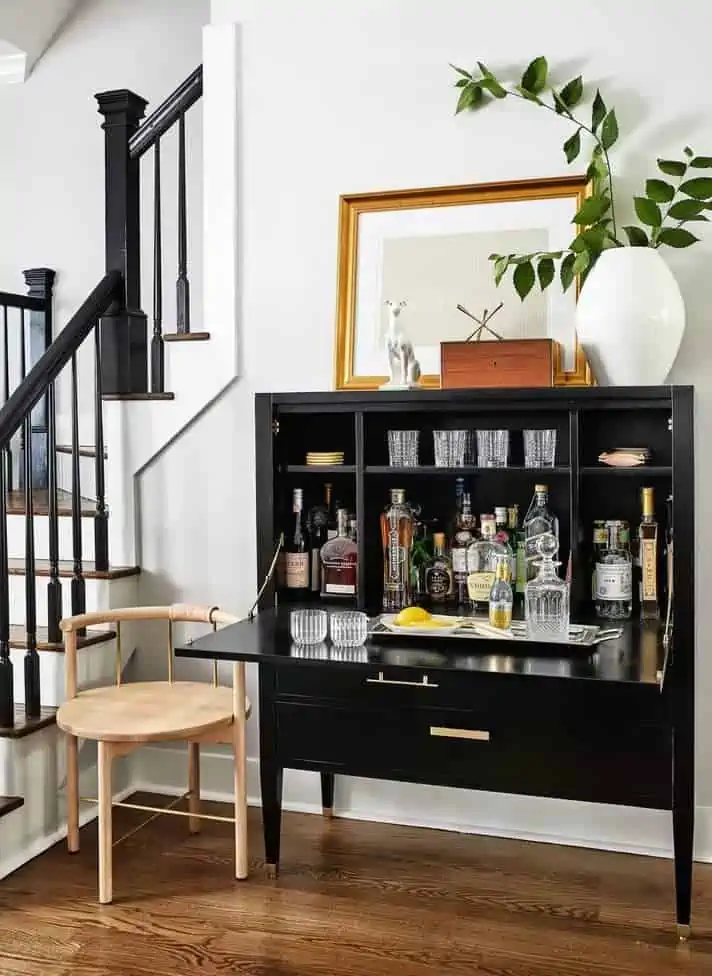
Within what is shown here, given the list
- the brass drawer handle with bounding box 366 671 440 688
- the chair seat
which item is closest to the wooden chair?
the chair seat

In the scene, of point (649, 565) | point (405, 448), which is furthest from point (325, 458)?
point (649, 565)

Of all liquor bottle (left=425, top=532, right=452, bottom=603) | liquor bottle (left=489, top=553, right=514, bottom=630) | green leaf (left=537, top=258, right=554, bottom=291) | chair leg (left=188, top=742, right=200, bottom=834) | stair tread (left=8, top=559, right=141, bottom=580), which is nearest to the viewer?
liquor bottle (left=489, top=553, right=514, bottom=630)

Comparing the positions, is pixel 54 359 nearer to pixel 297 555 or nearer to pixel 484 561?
pixel 297 555

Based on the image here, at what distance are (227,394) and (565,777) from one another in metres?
1.58

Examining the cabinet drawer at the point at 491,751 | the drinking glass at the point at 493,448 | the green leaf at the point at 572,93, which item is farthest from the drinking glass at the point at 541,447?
the green leaf at the point at 572,93

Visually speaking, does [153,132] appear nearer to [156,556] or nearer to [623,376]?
[156,556]

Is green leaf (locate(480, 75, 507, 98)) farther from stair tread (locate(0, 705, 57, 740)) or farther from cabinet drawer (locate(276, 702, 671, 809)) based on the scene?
stair tread (locate(0, 705, 57, 740))

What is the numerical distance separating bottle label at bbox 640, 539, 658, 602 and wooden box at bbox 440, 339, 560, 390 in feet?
1.64

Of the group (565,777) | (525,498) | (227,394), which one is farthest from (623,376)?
(227,394)

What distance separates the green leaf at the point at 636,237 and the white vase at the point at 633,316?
62mm

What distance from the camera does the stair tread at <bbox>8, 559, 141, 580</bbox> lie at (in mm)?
3215

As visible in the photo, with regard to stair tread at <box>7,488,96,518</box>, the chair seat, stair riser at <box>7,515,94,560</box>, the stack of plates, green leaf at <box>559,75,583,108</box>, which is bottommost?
the chair seat

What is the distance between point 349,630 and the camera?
8.27ft

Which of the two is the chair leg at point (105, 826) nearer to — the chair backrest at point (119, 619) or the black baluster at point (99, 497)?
the chair backrest at point (119, 619)
